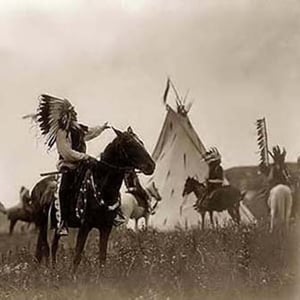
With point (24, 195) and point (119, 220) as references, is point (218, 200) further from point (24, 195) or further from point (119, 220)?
point (24, 195)

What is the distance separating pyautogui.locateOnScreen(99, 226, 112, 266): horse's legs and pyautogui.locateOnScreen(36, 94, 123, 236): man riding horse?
0.09 metres

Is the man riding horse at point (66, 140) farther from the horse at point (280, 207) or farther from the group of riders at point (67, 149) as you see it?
the horse at point (280, 207)

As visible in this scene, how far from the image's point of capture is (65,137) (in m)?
1.86

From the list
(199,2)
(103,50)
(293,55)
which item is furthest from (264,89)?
(103,50)

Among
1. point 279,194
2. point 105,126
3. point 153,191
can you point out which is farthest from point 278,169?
point 105,126

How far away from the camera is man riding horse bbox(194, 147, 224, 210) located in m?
1.88

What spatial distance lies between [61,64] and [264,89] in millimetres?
490

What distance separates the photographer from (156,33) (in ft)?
6.26

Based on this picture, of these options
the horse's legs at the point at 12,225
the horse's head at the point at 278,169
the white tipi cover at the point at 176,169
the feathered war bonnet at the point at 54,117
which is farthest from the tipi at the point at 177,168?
the horse's legs at the point at 12,225

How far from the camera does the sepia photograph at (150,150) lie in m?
1.83

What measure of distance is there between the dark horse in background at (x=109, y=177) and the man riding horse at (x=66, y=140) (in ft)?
0.08

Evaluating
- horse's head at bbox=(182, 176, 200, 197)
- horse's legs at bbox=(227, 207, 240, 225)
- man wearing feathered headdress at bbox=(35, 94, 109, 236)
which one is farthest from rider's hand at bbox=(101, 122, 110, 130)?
horse's legs at bbox=(227, 207, 240, 225)

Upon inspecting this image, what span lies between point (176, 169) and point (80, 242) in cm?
28

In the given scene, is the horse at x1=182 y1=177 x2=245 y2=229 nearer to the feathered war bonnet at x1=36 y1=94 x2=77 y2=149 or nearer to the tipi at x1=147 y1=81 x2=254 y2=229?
the tipi at x1=147 y1=81 x2=254 y2=229
